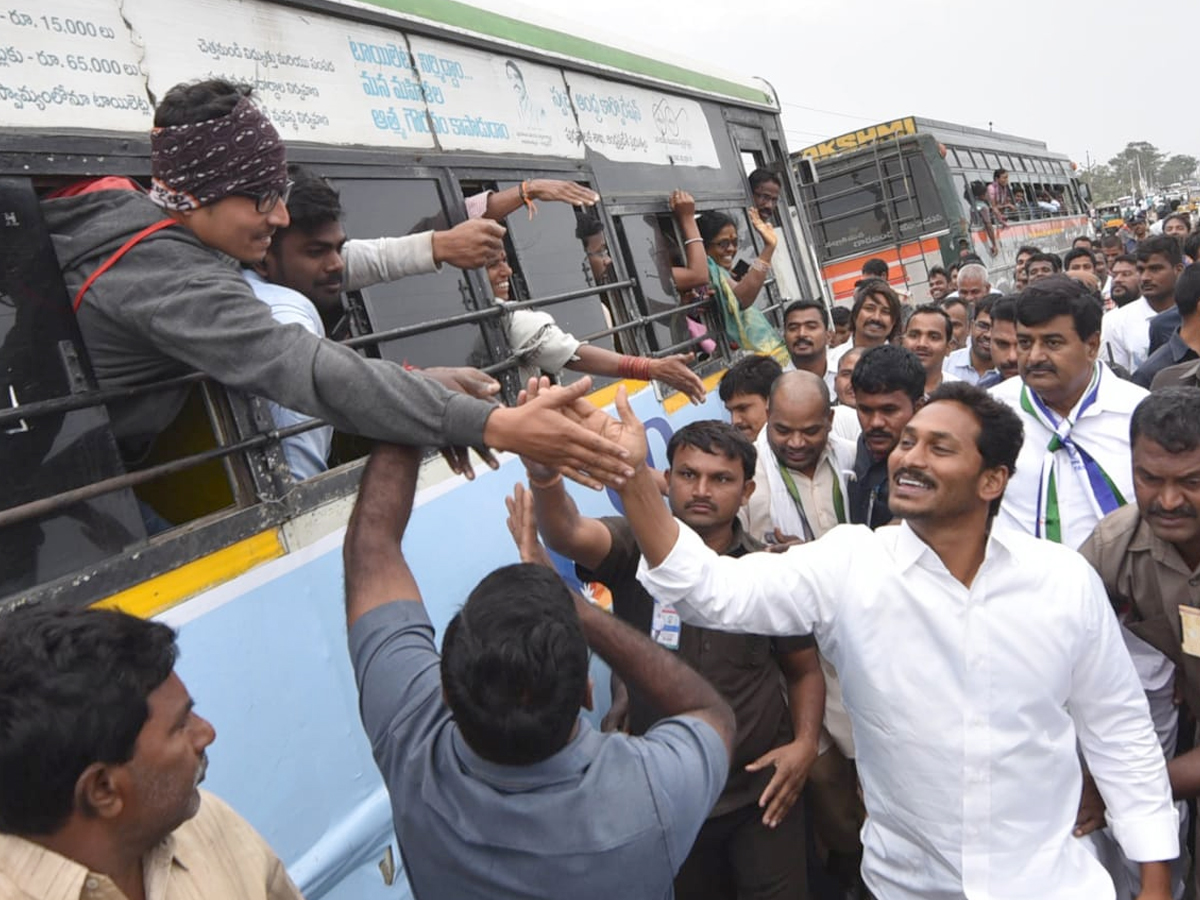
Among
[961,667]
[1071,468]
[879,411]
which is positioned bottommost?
[961,667]

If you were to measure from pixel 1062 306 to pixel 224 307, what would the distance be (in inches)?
96.6

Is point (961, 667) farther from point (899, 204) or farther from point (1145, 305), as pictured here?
point (899, 204)

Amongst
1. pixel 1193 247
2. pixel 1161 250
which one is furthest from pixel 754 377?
pixel 1193 247

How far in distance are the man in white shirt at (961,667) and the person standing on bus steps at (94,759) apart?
2.81 ft

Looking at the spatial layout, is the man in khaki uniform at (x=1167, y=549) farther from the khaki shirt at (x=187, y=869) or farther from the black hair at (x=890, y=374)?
the khaki shirt at (x=187, y=869)

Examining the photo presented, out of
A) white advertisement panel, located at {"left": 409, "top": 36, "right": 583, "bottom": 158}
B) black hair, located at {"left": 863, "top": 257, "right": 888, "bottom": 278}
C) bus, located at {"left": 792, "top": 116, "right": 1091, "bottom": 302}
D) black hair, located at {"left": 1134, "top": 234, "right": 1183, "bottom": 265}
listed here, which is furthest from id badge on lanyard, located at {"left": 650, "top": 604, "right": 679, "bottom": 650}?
bus, located at {"left": 792, "top": 116, "right": 1091, "bottom": 302}

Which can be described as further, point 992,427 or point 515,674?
point 992,427

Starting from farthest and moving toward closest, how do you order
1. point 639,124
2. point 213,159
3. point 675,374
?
point 639,124, point 675,374, point 213,159

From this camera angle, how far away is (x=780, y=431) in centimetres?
314

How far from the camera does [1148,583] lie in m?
2.15

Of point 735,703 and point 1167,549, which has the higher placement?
point 1167,549

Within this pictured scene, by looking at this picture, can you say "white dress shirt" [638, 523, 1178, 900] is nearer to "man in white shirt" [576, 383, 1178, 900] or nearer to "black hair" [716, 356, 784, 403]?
"man in white shirt" [576, 383, 1178, 900]

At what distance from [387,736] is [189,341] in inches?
30.5

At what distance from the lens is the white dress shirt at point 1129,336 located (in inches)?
223
